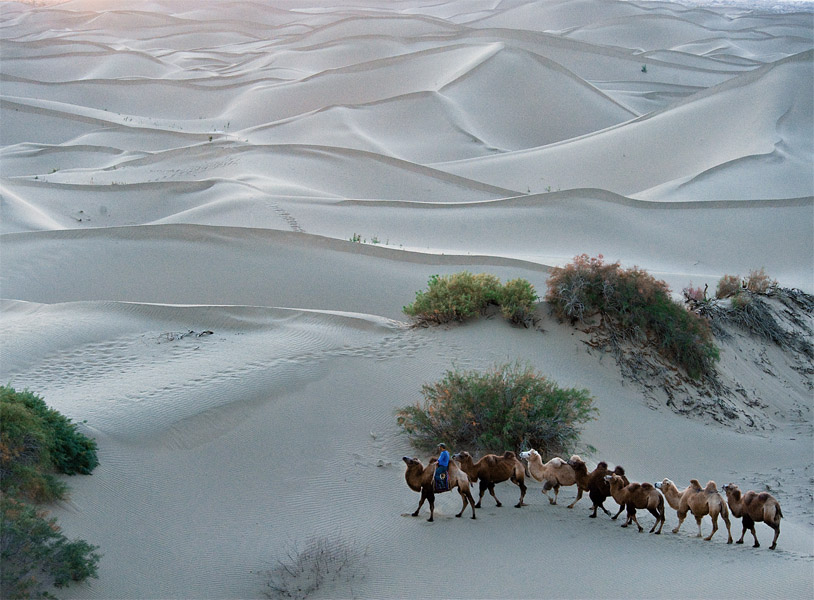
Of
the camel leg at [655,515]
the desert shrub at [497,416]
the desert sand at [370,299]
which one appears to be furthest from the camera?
the desert shrub at [497,416]

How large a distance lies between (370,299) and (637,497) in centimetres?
772

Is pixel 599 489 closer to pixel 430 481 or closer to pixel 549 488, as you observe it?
pixel 549 488

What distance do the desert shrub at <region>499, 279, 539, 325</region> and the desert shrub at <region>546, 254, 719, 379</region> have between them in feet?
1.30

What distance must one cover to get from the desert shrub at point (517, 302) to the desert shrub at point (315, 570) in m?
4.82

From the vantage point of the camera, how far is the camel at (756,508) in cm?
625

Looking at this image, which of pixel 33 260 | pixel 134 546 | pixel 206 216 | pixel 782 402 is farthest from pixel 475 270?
pixel 134 546

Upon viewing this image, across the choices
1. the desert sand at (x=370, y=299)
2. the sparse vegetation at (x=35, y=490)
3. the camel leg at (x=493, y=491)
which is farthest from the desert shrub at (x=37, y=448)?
the camel leg at (x=493, y=491)

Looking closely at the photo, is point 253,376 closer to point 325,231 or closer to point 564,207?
point 325,231

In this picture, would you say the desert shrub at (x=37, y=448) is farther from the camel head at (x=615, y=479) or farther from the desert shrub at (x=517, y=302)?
the desert shrub at (x=517, y=302)

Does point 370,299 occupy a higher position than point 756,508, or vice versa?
point 370,299

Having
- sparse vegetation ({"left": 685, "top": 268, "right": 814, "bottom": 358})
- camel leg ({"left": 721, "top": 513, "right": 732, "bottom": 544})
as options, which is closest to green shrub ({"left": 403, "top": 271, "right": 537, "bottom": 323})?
sparse vegetation ({"left": 685, "top": 268, "right": 814, "bottom": 358})

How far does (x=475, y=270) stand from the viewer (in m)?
14.7

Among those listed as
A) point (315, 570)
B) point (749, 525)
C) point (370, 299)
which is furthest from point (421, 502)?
point (370, 299)

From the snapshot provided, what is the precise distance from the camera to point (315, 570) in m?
5.95
